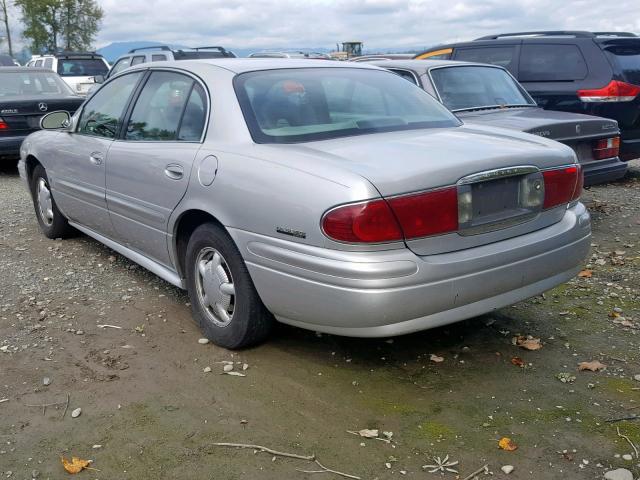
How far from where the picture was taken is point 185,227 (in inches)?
158

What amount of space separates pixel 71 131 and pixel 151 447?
329 cm

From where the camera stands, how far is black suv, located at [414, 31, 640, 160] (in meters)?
7.85

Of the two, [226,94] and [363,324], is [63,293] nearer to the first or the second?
[226,94]

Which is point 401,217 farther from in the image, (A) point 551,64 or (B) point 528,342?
(A) point 551,64

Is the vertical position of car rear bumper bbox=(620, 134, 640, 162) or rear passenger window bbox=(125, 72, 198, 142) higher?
rear passenger window bbox=(125, 72, 198, 142)

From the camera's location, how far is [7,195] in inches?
342

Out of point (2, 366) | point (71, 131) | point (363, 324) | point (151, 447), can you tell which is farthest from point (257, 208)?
point (71, 131)

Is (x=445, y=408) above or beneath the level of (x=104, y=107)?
beneath

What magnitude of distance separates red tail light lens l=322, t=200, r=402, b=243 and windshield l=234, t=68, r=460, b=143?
0.76 m

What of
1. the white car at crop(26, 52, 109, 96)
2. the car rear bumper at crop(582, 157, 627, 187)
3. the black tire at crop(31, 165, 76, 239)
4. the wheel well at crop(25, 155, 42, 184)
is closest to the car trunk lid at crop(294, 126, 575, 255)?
the car rear bumper at crop(582, 157, 627, 187)

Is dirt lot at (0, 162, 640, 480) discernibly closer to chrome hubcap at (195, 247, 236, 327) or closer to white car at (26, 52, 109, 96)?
chrome hubcap at (195, 247, 236, 327)

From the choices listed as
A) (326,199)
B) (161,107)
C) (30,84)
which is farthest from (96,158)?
(30,84)

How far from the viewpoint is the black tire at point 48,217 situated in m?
6.03

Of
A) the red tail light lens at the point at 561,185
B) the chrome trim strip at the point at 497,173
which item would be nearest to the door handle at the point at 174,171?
the chrome trim strip at the point at 497,173
